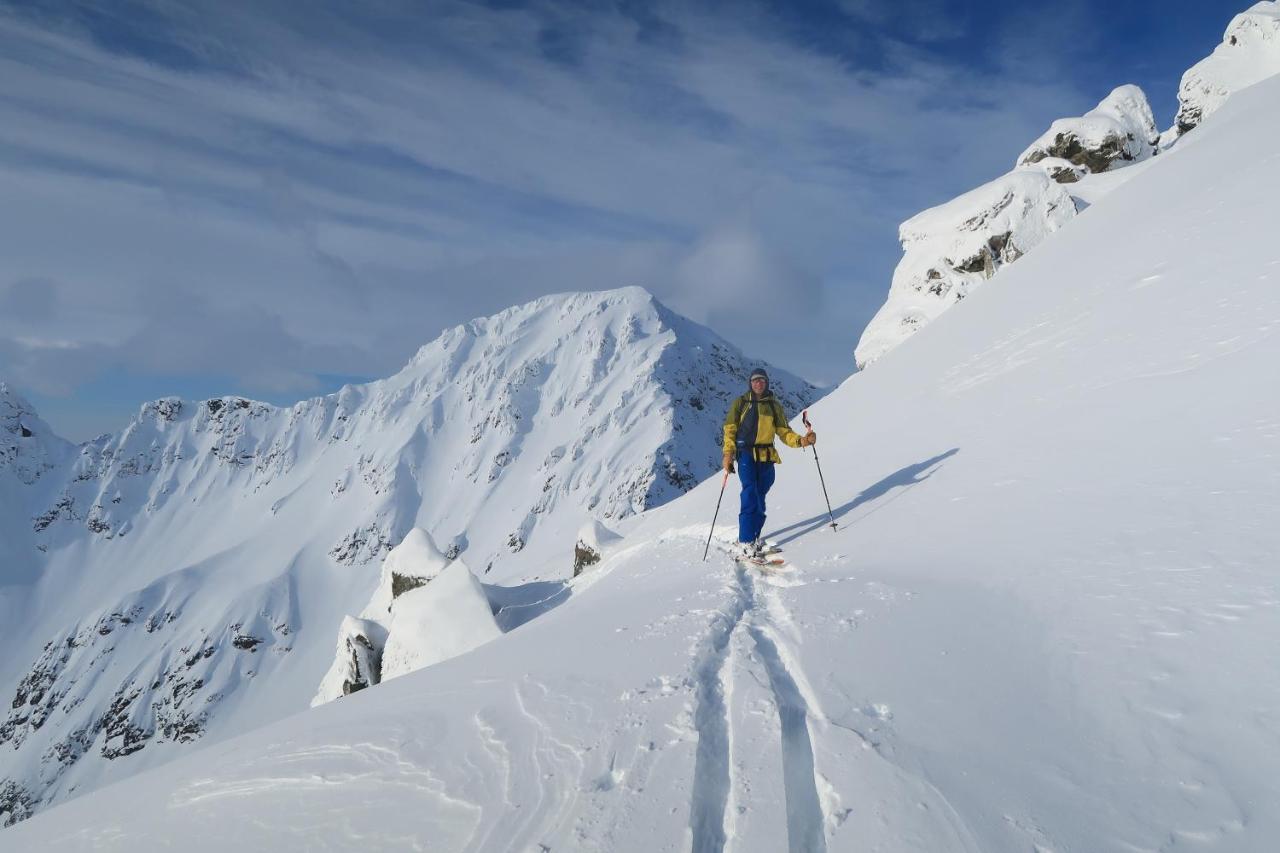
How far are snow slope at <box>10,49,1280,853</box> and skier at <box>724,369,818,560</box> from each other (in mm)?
1068

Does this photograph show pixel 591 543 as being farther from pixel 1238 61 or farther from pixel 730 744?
pixel 1238 61

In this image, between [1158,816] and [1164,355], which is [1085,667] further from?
[1164,355]

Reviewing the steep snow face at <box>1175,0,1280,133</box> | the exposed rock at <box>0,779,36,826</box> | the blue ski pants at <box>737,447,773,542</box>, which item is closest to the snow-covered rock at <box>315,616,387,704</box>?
the blue ski pants at <box>737,447,773,542</box>

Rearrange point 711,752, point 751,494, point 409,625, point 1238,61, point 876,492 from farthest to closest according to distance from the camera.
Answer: point 1238,61, point 409,625, point 876,492, point 751,494, point 711,752

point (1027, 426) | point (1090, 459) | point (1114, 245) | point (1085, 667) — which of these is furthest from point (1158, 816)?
point (1114, 245)

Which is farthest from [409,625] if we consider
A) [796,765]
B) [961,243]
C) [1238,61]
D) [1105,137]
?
[1238,61]

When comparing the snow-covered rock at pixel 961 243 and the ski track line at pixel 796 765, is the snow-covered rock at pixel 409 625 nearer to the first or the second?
the ski track line at pixel 796 765

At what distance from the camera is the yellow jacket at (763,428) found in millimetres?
9852

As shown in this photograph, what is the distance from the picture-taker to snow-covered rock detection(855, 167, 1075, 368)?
129 feet

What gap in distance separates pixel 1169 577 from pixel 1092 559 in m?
0.71

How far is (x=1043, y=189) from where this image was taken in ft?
130

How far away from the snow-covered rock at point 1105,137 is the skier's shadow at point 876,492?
146 ft

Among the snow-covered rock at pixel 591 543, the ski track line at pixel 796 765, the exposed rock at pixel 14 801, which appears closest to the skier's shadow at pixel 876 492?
the ski track line at pixel 796 765

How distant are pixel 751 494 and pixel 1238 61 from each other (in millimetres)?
56943
